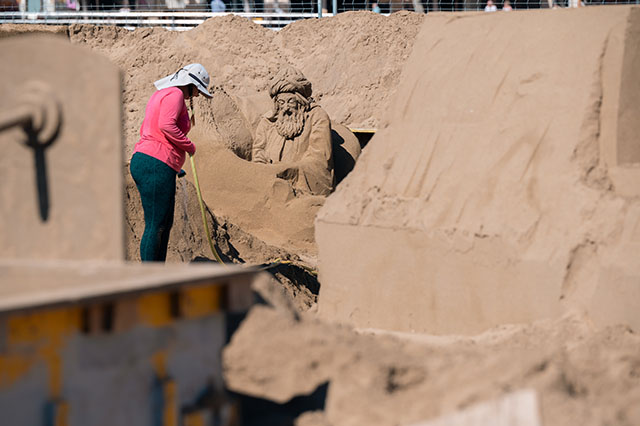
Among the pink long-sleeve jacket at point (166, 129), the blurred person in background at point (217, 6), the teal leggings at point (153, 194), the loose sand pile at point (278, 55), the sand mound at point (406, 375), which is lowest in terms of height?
the sand mound at point (406, 375)

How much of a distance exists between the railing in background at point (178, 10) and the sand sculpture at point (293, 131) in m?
5.91

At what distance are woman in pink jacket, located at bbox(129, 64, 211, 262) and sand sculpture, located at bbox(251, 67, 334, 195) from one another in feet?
14.7

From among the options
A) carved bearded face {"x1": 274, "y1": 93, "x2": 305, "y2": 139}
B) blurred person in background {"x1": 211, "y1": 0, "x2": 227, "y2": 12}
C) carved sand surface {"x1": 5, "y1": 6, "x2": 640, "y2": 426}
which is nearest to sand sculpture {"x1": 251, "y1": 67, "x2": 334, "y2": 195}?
carved bearded face {"x1": 274, "y1": 93, "x2": 305, "y2": 139}

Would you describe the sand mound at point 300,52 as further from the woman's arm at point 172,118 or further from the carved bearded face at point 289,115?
the woman's arm at point 172,118

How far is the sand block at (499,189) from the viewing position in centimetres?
365

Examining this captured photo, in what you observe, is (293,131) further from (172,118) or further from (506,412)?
(506,412)

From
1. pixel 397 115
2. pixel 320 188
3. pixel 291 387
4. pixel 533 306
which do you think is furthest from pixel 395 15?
pixel 291 387

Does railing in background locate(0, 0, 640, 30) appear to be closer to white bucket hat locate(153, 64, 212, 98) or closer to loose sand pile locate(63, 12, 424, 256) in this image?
loose sand pile locate(63, 12, 424, 256)

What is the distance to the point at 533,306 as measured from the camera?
371 centimetres

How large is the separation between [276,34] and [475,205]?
11.9 meters

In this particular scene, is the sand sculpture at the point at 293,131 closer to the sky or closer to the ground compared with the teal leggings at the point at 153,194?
closer to the sky

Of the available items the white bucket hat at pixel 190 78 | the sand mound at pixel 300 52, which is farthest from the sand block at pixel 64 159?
the sand mound at pixel 300 52

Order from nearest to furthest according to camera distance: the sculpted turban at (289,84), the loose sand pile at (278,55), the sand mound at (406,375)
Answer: the sand mound at (406,375) < the sculpted turban at (289,84) < the loose sand pile at (278,55)

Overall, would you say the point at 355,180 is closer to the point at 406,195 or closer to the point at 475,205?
the point at 406,195
